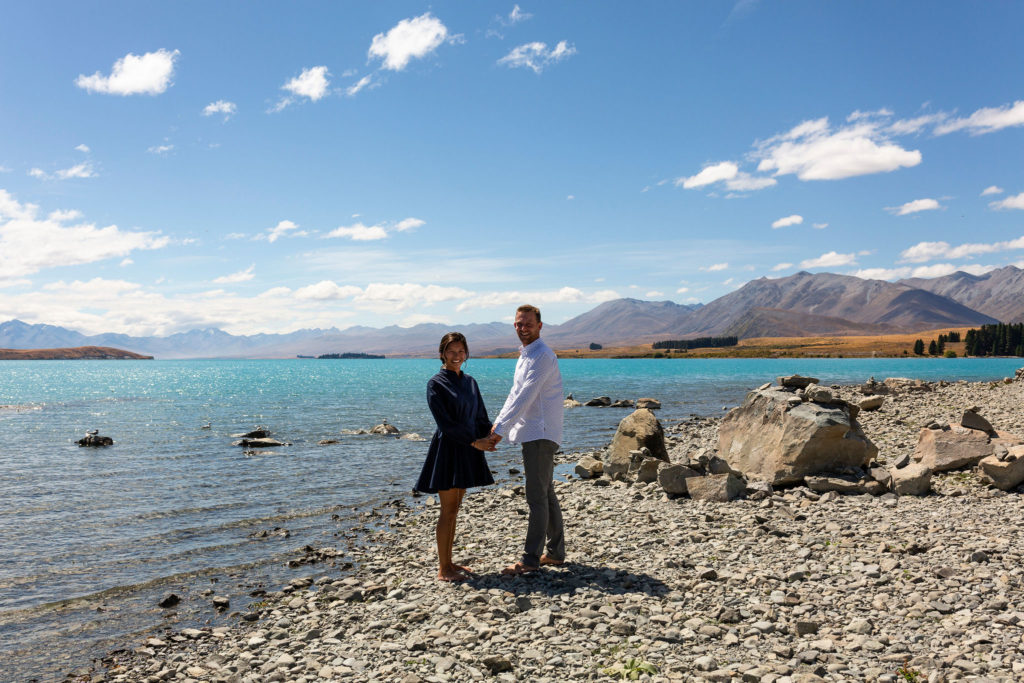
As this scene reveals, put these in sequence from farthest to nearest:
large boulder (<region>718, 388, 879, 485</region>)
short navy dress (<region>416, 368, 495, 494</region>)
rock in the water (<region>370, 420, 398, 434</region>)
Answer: rock in the water (<region>370, 420, 398, 434</region>) < large boulder (<region>718, 388, 879, 485</region>) < short navy dress (<region>416, 368, 495, 494</region>)

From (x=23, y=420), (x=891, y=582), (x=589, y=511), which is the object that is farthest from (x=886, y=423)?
(x=23, y=420)

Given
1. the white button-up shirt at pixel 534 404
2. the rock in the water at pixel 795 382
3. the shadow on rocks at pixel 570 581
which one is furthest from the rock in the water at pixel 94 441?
the rock in the water at pixel 795 382

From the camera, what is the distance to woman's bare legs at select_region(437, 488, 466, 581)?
1109 cm

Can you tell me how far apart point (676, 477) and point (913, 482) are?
571cm

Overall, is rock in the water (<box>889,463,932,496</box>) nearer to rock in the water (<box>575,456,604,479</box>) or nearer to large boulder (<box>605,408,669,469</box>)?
large boulder (<box>605,408,669,469</box>)

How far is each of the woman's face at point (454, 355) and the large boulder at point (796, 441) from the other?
37.8 feet

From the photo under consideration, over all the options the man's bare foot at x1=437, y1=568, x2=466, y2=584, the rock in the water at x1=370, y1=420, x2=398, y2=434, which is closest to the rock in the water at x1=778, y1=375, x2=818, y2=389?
the man's bare foot at x1=437, y1=568, x2=466, y2=584

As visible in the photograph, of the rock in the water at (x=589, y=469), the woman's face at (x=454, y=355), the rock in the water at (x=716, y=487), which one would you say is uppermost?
the woman's face at (x=454, y=355)

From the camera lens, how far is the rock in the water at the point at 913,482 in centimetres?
1560

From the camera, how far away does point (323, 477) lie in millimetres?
27375

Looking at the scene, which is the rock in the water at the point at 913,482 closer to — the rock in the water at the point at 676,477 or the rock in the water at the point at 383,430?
the rock in the water at the point at 676,477

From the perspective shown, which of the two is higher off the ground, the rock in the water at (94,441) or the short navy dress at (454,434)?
the short navy dress at (454,434)

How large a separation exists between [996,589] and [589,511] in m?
9.59

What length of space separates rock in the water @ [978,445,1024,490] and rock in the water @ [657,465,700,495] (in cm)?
683
